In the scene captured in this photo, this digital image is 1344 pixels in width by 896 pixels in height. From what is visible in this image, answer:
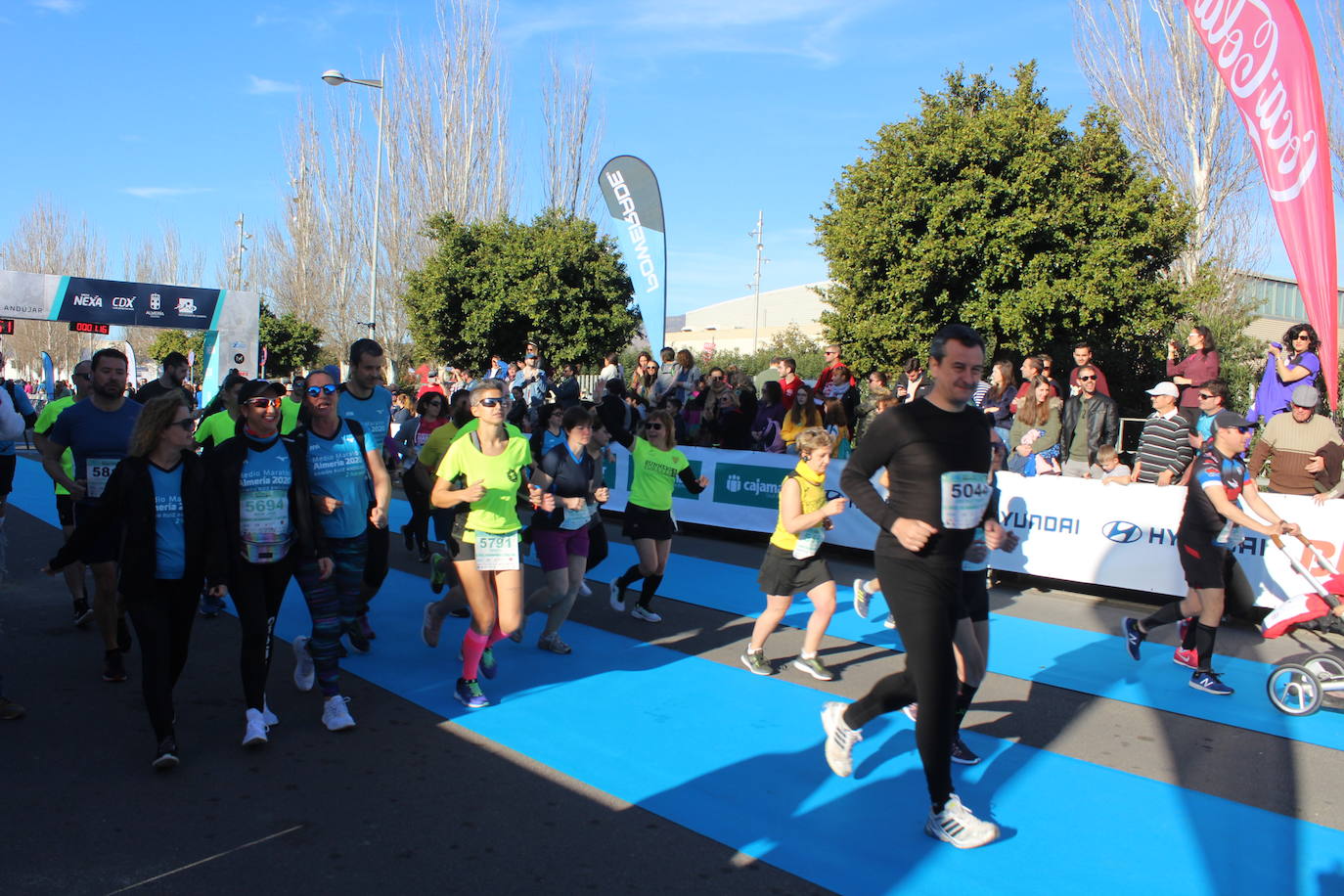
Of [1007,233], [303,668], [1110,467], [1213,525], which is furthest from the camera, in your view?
[1007,233]

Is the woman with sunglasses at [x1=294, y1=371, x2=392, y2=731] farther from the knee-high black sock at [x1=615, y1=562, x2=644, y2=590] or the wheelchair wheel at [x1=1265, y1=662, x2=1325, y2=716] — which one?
the wheelchair wheel at [x1=1265, y1=662, x2=1325, y2=716]

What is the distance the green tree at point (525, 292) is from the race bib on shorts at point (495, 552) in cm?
1842

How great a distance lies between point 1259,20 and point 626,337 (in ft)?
58.4

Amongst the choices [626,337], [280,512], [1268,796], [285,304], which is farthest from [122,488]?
[285,304]

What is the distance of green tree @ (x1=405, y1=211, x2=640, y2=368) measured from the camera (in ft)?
78.0

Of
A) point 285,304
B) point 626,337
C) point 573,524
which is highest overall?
point 285,304

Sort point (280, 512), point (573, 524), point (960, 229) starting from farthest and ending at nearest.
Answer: point (960, 229), point (573, 524), point (280, 512)

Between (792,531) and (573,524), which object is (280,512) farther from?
(792,531)

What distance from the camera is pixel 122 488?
4688 mm

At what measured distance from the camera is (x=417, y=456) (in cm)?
955

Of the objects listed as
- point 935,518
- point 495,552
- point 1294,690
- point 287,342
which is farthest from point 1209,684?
point 287,342

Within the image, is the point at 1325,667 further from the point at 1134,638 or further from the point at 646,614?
the point at 646,614

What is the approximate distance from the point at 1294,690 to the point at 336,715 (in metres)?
5.37

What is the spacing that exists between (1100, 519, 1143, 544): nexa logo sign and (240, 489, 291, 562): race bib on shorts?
23.4ft
